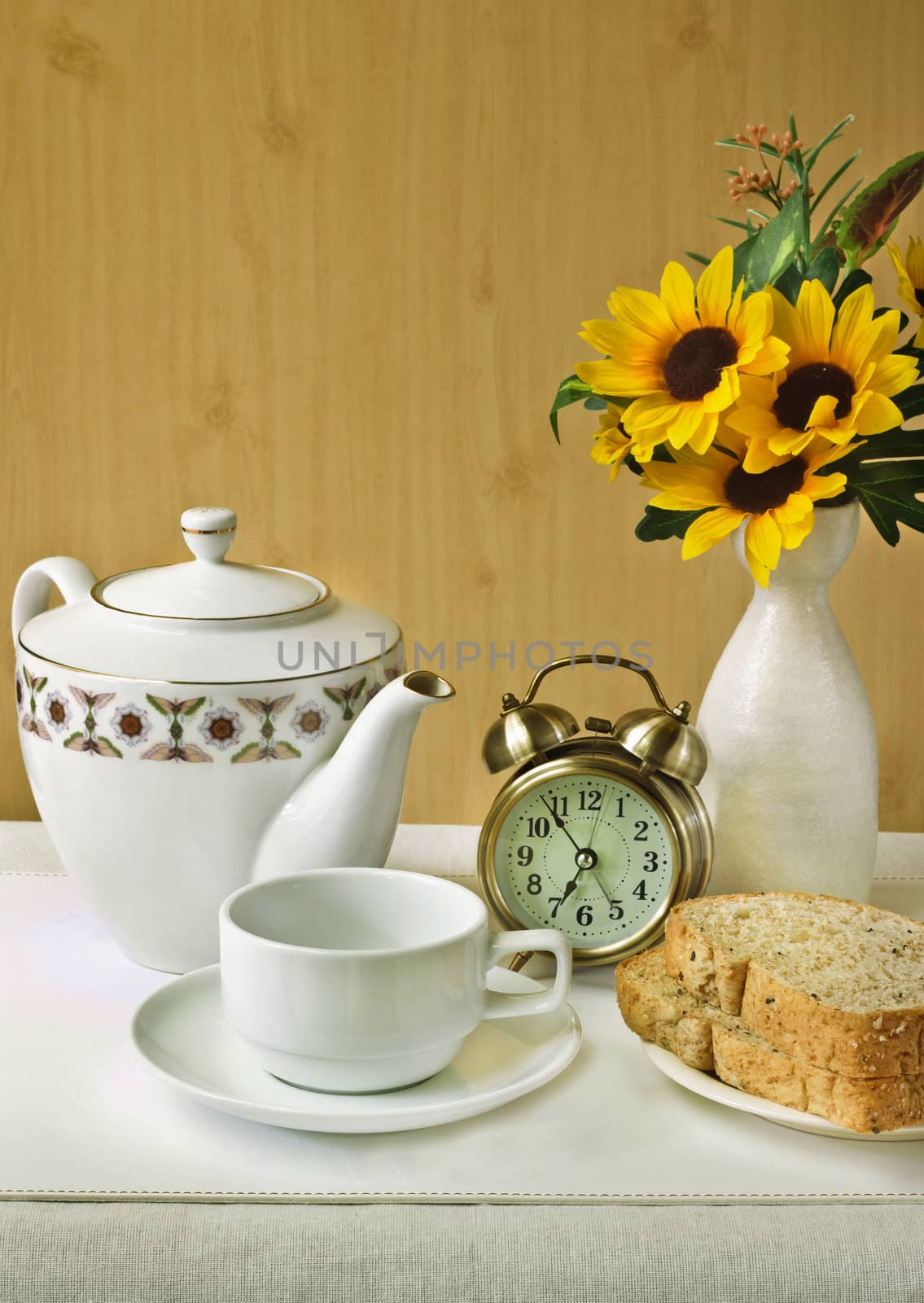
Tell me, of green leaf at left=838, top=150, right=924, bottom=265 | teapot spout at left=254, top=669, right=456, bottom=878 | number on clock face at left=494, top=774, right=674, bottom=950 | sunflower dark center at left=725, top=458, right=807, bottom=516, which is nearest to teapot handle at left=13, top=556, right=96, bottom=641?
teapot spout at left=254, top=669, right=456, bottom=878

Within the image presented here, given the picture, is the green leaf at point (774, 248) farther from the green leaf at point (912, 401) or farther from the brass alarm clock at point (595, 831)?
the brass alarm clock at point (595, 831)

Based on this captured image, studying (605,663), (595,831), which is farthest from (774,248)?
(595,831)

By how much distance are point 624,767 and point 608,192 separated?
2.11 feet

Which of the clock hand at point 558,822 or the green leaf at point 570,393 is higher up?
the green leaf at point 570,393

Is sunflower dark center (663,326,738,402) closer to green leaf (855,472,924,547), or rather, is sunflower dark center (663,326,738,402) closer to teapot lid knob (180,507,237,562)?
green leaf (855,472,924,547)

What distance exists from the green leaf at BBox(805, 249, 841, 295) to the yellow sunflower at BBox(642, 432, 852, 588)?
12cm

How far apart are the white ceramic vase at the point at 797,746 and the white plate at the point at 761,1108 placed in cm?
23

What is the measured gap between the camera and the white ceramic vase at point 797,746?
2.90ft

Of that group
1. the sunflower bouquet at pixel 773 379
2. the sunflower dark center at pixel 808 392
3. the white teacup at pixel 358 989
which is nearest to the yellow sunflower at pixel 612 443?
the sunflower bouquet at pixel 773 379

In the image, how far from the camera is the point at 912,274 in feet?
2.89

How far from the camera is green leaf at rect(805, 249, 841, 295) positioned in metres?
0.83

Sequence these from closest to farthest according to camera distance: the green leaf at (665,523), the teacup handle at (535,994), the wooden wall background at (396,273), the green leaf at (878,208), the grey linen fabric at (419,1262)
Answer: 1. the grey linen fabric at (419,1262)
2. the teacup handle at (535,994)
3. the green leaf at (878,208)
4. the green leaf at (665,523)
5. the wooden wall background at (396,273)

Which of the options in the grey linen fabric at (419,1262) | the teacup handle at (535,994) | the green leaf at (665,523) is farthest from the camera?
the green leaf at (665,523)

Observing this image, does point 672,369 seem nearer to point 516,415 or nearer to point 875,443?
point 875,443
